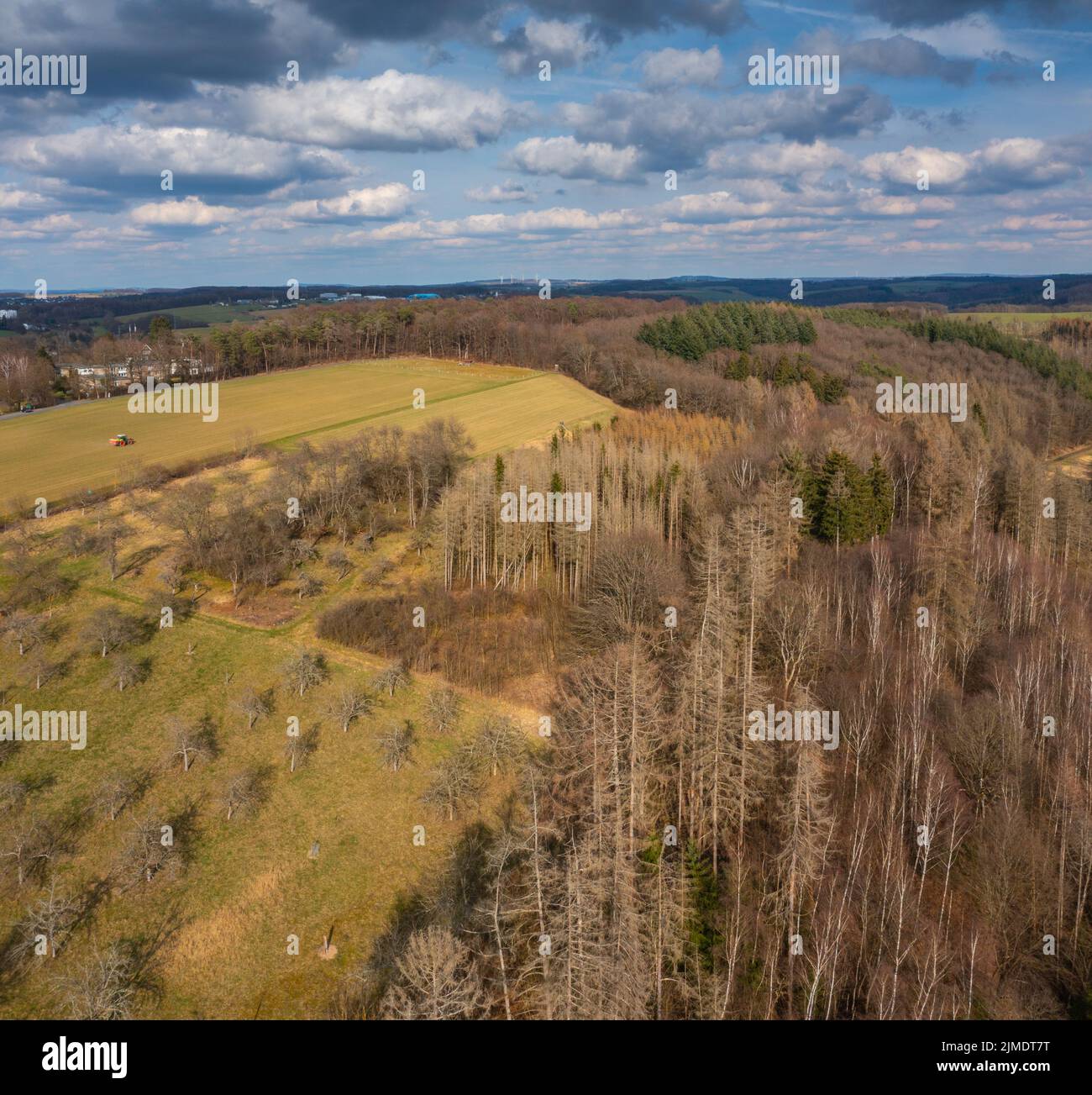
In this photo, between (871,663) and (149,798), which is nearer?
(149,798)

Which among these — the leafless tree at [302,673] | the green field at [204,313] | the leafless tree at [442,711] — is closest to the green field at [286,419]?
the leafless tree at [302,673]

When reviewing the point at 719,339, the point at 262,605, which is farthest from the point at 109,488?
the point at 719,339

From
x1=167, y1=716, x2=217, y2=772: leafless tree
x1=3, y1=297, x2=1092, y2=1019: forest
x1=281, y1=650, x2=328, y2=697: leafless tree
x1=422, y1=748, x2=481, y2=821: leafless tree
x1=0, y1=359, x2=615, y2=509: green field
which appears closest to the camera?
x1=3, y1=297, x2=1092, y2=1019: forest

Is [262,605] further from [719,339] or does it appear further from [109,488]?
[719,339]

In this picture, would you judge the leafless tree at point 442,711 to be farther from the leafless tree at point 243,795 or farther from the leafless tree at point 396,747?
the leafless tree at point 243,795

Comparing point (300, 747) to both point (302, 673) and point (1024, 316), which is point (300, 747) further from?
point (1024, 316)

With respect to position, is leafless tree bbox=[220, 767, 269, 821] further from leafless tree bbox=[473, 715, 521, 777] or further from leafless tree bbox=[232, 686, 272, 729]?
leafless tree bbox=[473, 715, 521, 777]

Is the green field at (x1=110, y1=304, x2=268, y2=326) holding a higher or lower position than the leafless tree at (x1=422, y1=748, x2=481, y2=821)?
higher

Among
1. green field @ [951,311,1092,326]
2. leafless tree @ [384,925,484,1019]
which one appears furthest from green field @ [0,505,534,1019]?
green field @ [951,311,1092,326]
